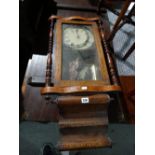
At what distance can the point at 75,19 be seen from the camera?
1.07m

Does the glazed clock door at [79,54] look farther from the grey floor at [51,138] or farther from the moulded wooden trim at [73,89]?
the grey floor at [51,138]

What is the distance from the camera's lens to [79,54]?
0.92 meters

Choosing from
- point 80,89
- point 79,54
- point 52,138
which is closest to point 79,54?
point 79,54

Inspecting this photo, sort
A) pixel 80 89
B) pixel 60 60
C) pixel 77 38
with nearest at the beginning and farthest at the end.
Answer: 1. pixel 80 89
2. pixel 60 60
3. pixel 77 38

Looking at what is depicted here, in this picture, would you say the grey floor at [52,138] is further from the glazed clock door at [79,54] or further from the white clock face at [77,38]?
the white clock face at [77,38]

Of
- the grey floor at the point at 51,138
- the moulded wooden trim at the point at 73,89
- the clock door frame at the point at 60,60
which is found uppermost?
the clock door frame at the point at 60,60

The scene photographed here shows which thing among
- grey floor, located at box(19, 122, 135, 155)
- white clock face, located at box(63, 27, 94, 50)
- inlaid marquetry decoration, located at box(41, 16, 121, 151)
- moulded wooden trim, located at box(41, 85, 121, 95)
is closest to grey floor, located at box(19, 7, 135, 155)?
grey floor, located at box(19, 122, 135, 155)

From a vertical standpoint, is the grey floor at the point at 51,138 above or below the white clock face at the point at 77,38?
below

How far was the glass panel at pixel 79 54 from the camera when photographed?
855 mm

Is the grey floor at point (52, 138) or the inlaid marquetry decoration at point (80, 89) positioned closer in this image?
the inlaid marquetry decoration at point (80, 89)

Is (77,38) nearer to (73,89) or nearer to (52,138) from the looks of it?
(73,89)

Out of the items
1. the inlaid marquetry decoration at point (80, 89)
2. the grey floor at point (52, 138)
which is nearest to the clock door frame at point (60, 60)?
the inlaid marquetry decoration at point (80, 89)

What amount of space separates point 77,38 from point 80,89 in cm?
33

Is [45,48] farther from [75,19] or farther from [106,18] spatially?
[106,18]
